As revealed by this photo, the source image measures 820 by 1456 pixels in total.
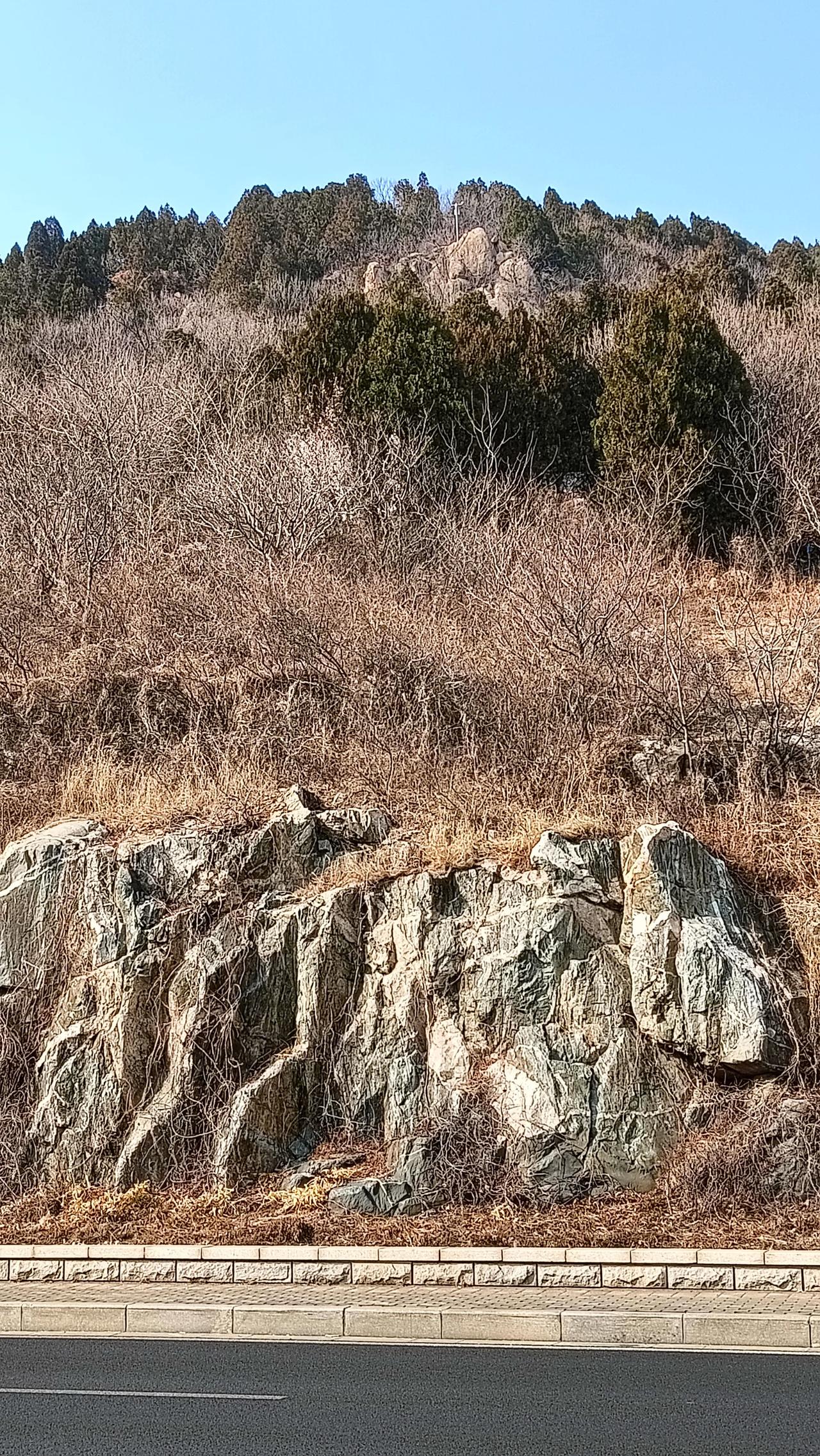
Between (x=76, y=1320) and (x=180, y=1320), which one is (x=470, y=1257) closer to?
(x=180, y=1320)

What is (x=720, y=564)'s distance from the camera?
1894 cm

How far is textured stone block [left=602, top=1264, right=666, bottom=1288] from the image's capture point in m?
8.24

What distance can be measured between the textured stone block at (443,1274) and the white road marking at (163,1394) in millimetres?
1871

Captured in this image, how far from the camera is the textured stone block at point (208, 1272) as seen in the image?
8602mm

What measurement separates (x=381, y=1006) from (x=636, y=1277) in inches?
123

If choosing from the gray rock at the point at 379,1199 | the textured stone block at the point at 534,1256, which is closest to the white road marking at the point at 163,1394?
the textured stone block at the point at 534,1256

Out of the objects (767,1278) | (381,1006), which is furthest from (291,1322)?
(767,1278)

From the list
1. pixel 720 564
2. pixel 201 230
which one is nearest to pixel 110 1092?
pixel 720 564

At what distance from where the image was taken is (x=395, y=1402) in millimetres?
6500

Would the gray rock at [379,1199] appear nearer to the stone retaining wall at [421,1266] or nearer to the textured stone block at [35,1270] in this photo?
the stone retaining wall at [421,1266]

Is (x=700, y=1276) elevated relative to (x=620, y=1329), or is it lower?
elevated

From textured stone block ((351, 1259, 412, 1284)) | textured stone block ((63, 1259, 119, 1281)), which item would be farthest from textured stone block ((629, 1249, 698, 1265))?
textured stone block ((63, 1259, 119, 1281))

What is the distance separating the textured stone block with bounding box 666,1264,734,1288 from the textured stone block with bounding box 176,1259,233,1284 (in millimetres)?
2986

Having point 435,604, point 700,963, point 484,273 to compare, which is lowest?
point 700,963
